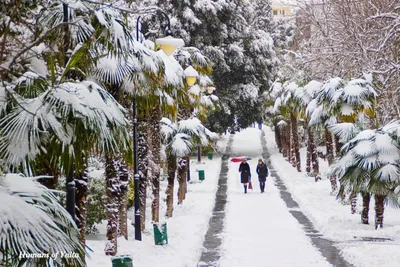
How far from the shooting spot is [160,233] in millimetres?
16797

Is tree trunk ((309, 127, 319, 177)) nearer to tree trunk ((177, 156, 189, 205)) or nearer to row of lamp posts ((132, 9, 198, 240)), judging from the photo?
tree trunk ((177, 156, 189, 205))

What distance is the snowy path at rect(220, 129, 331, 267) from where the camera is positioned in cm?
1551

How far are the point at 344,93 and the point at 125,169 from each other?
1053 centimetres

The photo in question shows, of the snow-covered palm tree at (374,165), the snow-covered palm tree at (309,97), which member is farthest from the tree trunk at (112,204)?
the snow-covered palm tree at (309,97)

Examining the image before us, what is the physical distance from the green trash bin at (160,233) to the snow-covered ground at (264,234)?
0.19 m

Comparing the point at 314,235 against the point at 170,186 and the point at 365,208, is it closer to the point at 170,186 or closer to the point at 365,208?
the point at 365,208

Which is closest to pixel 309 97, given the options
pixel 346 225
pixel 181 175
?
pixel 181 175

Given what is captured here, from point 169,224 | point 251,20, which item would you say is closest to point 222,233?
point 169,224

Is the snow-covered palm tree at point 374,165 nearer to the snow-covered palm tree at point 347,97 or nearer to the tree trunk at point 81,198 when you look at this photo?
the snow-covered palm tree at point 347,97

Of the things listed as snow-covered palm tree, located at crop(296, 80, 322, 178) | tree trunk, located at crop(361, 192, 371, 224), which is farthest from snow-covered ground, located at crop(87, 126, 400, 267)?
snow-covered palm tree, located at crop(296, 80, 322, 178)

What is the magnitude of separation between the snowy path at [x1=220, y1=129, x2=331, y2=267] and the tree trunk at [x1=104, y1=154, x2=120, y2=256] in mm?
2674

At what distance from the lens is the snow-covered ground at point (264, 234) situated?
598 inches

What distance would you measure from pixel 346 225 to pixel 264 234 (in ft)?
9.18

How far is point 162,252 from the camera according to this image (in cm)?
1619
